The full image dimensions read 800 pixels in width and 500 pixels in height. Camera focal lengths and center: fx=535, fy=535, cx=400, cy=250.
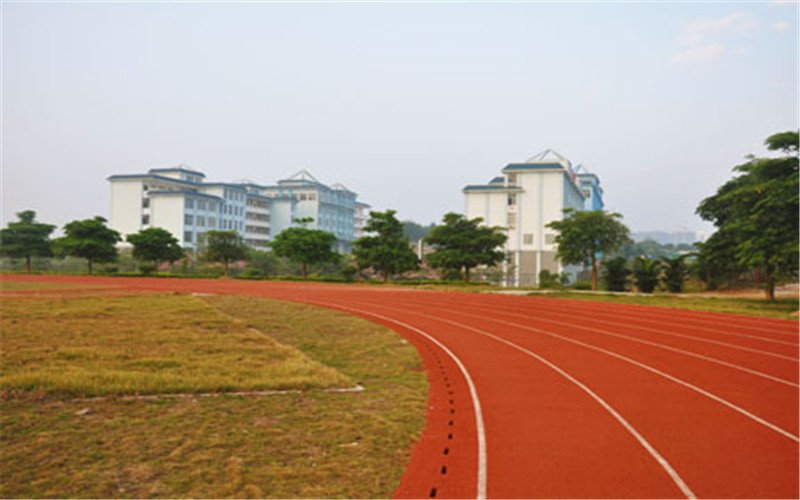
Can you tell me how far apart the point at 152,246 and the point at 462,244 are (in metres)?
22.6

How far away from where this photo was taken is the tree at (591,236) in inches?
1246

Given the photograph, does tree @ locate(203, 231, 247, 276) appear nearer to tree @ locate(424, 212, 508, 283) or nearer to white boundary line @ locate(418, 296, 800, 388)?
Result: tree @ locate(424, 212, 508, 283)

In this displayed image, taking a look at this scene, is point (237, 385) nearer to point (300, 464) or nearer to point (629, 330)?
point (300, 464)

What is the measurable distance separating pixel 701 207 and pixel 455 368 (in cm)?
2672

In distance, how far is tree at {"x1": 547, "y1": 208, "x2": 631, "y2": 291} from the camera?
104ft

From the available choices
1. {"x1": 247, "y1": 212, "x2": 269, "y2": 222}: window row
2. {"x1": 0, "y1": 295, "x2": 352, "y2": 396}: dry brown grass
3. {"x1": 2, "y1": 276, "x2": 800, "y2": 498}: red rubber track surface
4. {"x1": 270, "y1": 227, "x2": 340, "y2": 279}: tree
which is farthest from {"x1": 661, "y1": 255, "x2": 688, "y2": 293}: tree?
{"x1": 247, "y1": 212, "x2": 269, "y2": 222}: window row

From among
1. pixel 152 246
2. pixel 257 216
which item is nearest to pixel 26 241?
pixel 152 246

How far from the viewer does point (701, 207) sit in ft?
98.3

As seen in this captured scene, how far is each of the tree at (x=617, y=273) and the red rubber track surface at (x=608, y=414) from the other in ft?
61.9

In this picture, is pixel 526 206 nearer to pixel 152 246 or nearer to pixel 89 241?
pixel 152 246

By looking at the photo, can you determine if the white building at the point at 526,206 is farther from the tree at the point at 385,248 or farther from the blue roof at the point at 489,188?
the tree at the point at 385,248

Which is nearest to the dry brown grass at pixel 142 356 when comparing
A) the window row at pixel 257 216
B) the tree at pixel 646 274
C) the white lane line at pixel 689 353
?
the white lane line at pixel 689 353

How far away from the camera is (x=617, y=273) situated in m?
32.2

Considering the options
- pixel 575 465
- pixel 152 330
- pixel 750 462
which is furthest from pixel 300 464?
pixel 152 330
